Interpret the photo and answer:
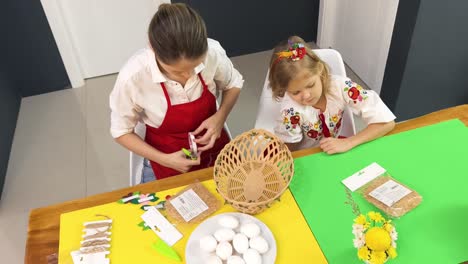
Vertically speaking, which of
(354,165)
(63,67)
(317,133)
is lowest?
(63,67)

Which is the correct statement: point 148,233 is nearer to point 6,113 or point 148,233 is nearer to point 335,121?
point 335,121

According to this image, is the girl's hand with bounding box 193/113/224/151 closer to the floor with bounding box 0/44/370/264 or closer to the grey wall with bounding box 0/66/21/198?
the floor with bounding box 0/44/370/264

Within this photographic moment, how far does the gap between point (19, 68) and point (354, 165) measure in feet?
8.33

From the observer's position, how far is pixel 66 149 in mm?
2547

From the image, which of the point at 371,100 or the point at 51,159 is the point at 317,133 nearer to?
the point at 371,100

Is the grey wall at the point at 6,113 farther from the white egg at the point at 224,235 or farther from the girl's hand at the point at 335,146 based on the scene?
the girl's hand at the point at 335,146

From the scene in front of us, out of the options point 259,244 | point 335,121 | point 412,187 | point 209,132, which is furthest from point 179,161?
point 412,187

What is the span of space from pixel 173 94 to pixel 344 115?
0.66m

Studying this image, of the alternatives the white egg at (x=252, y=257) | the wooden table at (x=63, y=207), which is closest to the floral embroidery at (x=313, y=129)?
the wooden table at (x=63, y=207)

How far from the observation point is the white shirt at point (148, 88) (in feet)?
4.28

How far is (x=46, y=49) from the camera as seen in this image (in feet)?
9.20

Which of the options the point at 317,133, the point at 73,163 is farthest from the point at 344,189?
the point at 73,163

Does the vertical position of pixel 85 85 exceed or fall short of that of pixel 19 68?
it falls short

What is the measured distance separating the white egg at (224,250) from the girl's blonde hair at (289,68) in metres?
0.60
